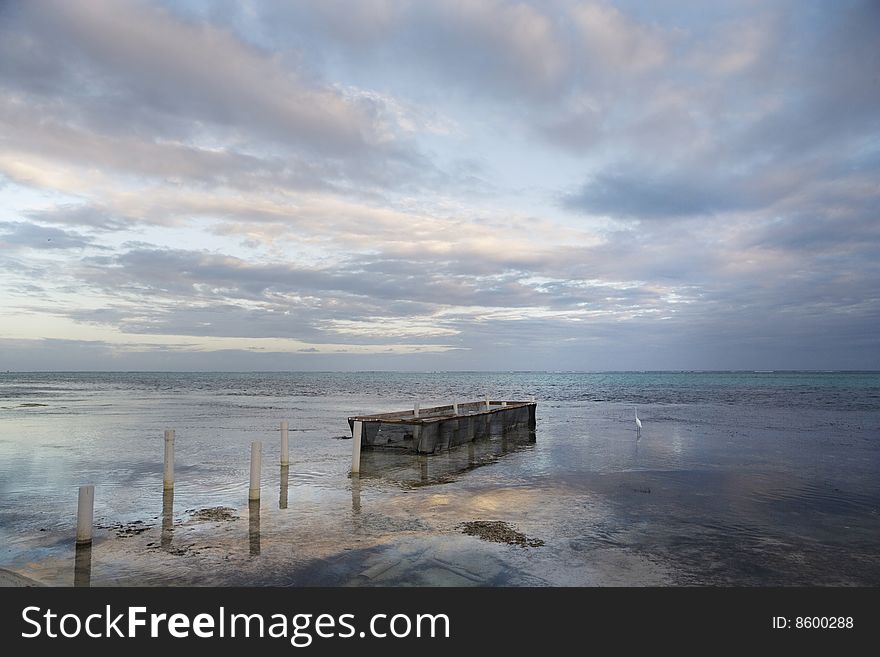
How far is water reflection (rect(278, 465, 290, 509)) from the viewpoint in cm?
1319

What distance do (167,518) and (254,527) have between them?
7.13ft

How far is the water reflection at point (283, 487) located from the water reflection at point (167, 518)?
7.50 feet

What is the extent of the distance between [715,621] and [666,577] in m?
1.61

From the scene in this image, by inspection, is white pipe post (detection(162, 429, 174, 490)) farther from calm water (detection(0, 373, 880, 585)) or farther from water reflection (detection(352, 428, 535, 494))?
water reflection (detection(352, 428, 535, 494))

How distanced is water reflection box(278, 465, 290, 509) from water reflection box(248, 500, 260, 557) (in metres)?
0.58

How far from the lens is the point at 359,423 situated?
1925cm

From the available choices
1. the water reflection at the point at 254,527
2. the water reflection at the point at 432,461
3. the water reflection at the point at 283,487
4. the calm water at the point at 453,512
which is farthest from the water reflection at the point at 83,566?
the water reflection at the point at 432,461

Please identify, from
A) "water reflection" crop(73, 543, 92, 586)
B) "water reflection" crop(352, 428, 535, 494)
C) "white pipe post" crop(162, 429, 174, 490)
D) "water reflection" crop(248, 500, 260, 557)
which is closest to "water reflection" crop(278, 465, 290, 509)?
"water reflection" crop(248, 500, 260, 557)

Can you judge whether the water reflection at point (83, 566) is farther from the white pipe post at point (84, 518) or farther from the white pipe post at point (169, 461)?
the white pipe post at point (169, 461)

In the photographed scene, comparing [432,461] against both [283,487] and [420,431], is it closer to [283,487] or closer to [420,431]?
[420,431]

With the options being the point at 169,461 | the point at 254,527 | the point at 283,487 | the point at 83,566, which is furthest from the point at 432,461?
the point at 83,566

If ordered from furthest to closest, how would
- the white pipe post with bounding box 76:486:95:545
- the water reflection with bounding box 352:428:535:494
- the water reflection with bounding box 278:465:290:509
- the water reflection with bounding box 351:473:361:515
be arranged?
the water reflection with bounding box 352:428:535:494
the water reflection with bounding box 278:465:290:509
the water reflection with bounding box 351:473:361:515
the white pipe post with bounding box 76:486:95:545

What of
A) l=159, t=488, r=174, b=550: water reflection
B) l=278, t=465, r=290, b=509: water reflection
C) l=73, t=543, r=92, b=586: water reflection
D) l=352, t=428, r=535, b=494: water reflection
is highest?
l=73, t=543, r=92, b=586: water reflection

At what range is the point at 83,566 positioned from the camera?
8.73 meters
